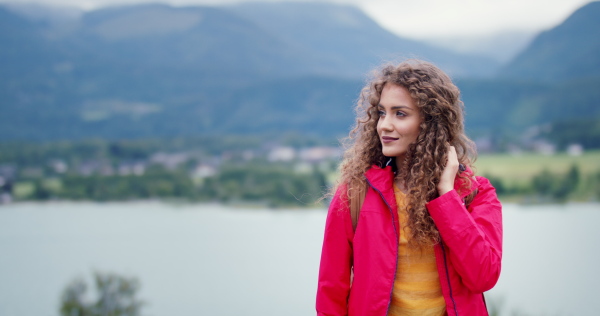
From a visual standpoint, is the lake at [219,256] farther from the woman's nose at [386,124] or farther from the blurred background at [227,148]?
the woman's nose at [386,124]

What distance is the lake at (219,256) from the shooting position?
19.8 metres

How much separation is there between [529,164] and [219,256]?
22370mm

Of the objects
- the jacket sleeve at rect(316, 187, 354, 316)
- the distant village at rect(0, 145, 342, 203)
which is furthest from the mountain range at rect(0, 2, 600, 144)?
the jacket sleeve at rect(316, 187, 354, 316)

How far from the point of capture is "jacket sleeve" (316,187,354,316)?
57.7 inches

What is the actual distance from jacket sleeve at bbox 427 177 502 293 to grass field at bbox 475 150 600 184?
32.2 m

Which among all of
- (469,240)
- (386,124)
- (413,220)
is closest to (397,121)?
(386,124)

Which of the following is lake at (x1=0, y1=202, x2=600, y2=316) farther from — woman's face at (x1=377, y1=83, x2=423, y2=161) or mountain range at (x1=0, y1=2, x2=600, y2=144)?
mountain range at (x1=0, y1=2, x2=600, y2=144)

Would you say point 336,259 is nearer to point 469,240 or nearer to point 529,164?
point 469,240

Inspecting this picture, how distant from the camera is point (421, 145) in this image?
4.97 ft

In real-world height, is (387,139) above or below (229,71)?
below

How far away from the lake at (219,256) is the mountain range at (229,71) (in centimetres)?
2185

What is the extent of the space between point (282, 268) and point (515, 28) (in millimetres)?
69493

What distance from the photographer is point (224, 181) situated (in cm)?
4303

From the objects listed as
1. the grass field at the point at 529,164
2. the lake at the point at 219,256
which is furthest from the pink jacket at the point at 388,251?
the grass field at the point at 529,164
